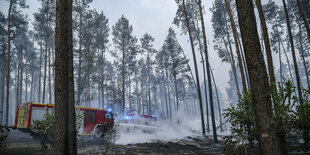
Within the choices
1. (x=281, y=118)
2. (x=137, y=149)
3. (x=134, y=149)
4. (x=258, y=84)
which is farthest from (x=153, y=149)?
(x=258, y=84)

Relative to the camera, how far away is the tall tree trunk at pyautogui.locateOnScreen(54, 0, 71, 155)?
17.3ft

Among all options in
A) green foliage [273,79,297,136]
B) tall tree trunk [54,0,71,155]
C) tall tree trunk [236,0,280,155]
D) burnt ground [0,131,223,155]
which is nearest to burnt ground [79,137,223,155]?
burnt ground [0,131,223,155]

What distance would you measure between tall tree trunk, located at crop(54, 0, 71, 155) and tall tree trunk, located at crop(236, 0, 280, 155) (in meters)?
4.82

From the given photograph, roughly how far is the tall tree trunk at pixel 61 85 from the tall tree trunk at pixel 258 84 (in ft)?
15.8

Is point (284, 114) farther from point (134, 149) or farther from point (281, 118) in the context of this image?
point (134, 149)

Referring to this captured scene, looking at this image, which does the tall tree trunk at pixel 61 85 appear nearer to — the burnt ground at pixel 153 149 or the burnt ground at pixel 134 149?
the burnt ground at pixel 134 149

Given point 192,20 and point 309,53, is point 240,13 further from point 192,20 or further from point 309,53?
point 309,53

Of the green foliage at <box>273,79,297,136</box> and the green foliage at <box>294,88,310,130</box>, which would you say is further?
the green foliage at <box>273,79,297,136</box>

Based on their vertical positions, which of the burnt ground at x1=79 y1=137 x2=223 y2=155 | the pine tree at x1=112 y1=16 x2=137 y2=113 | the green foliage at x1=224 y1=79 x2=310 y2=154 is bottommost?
the burnt ground at x1=79 y1=137 x2=223 y2=155

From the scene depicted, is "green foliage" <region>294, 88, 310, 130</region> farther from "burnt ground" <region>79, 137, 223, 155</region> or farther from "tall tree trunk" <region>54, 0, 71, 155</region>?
"tall tree trunk" <region>54, 0, 71, 155</region>

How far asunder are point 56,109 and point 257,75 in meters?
5.14

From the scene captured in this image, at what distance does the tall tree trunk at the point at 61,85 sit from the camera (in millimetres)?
5266

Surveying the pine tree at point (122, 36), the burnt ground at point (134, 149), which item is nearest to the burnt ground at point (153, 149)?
the burnt ground at point (134, 149)

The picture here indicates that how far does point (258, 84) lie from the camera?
149 inches
